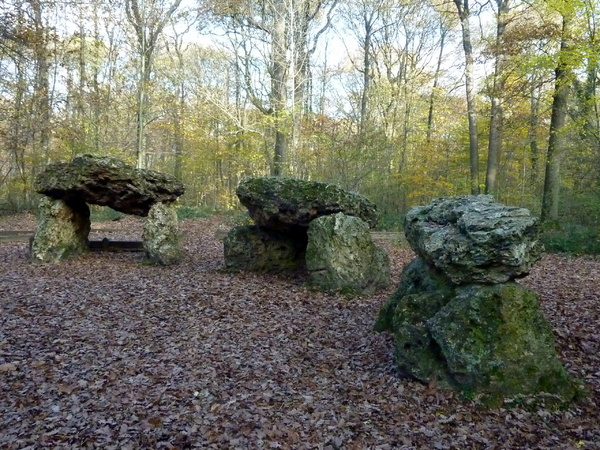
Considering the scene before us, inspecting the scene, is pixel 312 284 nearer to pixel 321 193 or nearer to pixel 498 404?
pixel 321 193

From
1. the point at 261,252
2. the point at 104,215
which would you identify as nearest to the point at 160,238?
the point at 261,252

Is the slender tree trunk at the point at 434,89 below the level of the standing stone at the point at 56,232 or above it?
above

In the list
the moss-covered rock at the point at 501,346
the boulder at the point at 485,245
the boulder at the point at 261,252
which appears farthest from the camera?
the boulder at the point at 261,252

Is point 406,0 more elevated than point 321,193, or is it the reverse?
point 406,0

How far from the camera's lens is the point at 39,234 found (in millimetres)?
9922

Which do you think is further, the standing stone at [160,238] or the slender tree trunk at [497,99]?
the slender tree trunk at [497,99]

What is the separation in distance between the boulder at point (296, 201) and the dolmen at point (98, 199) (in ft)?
7.34

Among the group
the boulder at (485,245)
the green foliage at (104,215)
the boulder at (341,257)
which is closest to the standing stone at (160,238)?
the boulder at (341,257)

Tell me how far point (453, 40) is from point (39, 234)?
74.9 ft

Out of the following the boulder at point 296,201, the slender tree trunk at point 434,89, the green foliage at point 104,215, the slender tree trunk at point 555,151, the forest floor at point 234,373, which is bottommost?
the forest floor at point 234,373

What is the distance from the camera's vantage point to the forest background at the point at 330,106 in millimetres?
13695

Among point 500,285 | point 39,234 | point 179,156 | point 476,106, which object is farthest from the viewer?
point 179,156

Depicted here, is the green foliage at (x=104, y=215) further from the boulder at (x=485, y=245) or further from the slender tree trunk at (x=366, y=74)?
the boulder at (x=485, y=245)

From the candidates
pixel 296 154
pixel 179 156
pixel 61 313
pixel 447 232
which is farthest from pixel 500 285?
pixel 179 156
